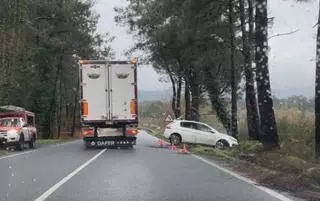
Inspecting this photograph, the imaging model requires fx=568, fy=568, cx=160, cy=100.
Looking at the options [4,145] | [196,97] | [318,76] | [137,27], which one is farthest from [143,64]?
[318,76]

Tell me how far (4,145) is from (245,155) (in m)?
15.7

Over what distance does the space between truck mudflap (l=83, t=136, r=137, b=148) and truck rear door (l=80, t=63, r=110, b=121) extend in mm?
1373

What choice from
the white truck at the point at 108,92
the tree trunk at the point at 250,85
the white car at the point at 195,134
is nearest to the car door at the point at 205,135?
the white car at the point at 195,134

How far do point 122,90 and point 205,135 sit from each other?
7244 mm

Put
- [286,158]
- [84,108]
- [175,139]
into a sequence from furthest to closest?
1. [175,139]
2. [84,108]
3. [286,158]

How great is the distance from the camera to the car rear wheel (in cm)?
3388

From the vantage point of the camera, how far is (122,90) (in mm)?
27531

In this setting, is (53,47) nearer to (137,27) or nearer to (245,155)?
(137,27)

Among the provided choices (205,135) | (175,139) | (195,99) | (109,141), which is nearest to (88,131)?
(109,141)

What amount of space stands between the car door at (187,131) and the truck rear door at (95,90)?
736cm

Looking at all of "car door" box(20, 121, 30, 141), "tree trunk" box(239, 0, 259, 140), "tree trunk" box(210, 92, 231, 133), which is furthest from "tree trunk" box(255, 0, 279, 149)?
"tree trunk" box(210, 92, 231, 133)

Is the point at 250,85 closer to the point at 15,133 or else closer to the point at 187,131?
the point at 187,131

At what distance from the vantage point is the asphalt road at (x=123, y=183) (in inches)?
427

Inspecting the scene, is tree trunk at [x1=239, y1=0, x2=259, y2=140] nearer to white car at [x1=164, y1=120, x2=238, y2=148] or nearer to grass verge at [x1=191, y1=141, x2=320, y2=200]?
grass verge at [x1=191, y1=141, x2=320, y2=200]
